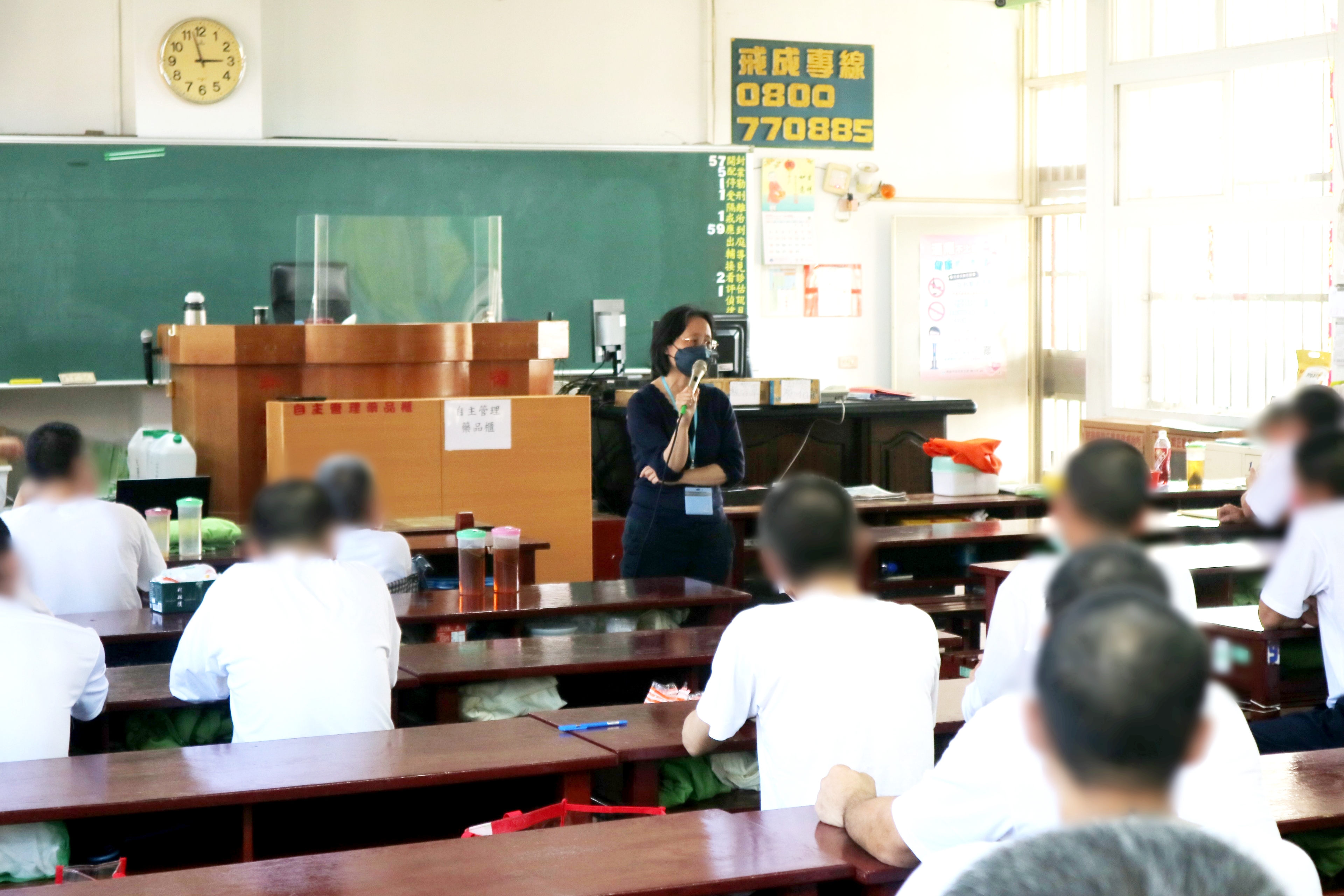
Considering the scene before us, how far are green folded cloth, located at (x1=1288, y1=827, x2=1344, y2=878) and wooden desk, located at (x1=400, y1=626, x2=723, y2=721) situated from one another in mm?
1084

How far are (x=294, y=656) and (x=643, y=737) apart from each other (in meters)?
0.60

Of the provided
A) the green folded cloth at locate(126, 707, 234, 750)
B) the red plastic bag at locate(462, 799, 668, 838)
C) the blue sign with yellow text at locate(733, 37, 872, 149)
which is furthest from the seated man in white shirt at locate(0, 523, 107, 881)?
the blue sign with yellow text at locate(733, 37, 872, 149)

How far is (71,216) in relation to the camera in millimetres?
6609

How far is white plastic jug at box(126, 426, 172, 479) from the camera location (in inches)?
218

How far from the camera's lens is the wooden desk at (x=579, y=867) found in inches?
61.4

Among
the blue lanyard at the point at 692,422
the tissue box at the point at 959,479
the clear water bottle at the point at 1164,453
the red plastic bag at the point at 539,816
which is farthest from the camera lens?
the tissue box at the point at 959,479

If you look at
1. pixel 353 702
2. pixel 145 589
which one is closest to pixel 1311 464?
pixel 353 702

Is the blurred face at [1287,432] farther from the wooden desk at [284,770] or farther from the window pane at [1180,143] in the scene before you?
the wooden desk at [284,770]

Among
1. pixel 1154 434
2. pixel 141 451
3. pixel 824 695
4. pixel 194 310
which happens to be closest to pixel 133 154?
pixel 194 310

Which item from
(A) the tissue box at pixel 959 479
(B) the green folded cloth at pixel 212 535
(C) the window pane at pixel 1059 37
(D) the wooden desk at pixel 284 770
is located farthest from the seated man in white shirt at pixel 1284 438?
(C) the window pane at pixel 1059 37

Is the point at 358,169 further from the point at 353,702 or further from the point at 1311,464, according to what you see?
the point at 1311,464

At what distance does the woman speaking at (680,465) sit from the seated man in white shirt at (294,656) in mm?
1561

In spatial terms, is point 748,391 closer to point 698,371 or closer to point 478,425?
point 478,425

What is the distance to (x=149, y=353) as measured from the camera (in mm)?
6613
